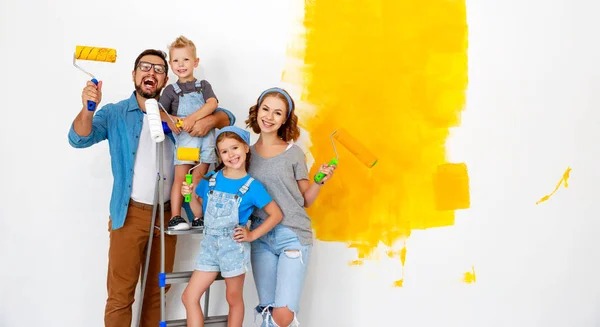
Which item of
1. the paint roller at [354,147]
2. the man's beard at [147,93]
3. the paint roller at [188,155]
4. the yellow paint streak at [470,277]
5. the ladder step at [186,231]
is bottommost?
the yellow paint streak at [470,277]

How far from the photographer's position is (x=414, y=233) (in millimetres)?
2738

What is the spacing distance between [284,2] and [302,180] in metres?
0.95

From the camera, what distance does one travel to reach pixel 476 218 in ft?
9.14

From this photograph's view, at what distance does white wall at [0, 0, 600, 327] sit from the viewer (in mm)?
2588

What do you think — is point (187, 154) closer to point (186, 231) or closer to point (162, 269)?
point (186, 231)

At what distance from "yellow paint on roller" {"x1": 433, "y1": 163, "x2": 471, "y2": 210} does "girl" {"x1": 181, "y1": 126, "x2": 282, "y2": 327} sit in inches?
38.0

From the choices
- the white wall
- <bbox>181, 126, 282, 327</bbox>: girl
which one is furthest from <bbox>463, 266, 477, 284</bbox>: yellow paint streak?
<bbox>181, 126, 282, 327</bbox>: girl

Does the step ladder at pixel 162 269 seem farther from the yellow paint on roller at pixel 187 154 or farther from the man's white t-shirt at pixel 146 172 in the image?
the yellow paint on roller at pixel 187 154

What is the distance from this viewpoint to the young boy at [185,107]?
2.28 meters

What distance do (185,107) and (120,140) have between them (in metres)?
0.30

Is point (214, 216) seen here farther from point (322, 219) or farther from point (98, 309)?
point (98, 309)

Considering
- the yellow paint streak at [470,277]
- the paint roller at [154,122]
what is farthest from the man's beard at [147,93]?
the yellow paint streak at [470,277]

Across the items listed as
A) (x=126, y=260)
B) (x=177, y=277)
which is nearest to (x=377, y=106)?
(x=177, y=277)

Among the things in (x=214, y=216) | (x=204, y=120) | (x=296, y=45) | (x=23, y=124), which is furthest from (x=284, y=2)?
(x=23, y=124)
